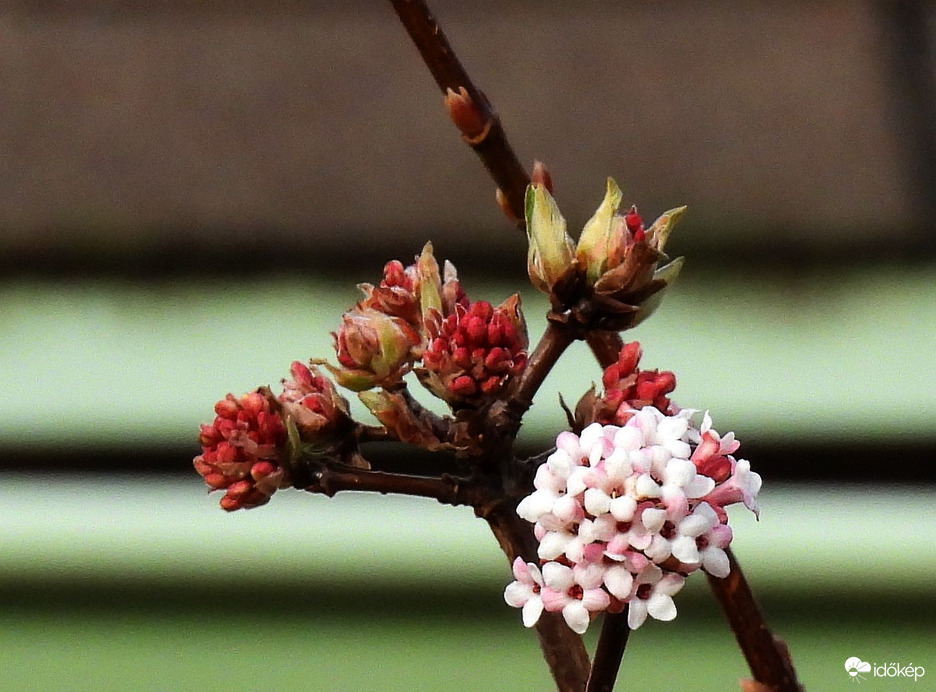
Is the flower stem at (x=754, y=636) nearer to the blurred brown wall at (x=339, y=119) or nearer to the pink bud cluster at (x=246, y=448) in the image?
the pink bud cluster at (x=246, y=448)

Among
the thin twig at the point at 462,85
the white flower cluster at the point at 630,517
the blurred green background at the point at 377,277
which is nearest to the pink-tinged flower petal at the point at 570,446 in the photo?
the white flower cluster at the point at 630,517

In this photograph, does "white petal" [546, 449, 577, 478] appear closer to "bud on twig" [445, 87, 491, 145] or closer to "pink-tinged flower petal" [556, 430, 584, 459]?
"pink-tinged flower petal" [556, 430, 584, 459]

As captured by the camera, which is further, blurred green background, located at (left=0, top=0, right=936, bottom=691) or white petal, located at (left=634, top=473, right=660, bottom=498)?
blurred green background, located at (left=0, top=0, right=936, bottom=691)

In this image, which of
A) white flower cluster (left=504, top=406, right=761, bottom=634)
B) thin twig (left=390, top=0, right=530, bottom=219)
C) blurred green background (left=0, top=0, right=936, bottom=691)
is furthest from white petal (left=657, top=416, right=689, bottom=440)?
blurred green background (left=0, top=0, right=936, bottom=691)

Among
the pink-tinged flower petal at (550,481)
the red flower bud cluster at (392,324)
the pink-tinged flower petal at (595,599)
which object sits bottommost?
the pink-tinged flower petal at (595,599)

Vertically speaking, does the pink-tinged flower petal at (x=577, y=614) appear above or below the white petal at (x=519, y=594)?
below

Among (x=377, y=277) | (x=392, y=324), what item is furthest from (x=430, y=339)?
(x=377, y=277)

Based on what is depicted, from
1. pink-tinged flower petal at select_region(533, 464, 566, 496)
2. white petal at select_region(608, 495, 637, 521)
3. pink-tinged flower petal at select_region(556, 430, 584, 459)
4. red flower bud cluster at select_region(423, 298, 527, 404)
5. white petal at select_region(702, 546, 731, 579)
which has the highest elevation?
red flower bud cluster at select_region(423, 298, 527, 404)
